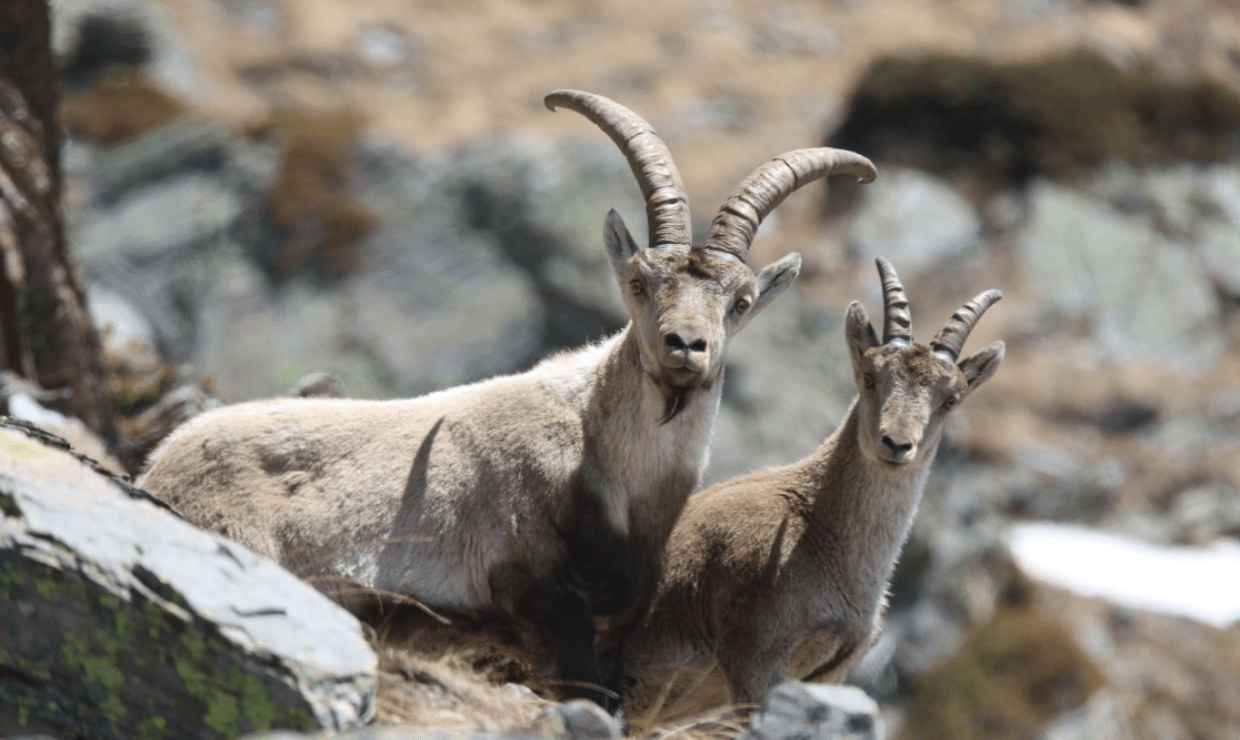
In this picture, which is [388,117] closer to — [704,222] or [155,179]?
[155,179]

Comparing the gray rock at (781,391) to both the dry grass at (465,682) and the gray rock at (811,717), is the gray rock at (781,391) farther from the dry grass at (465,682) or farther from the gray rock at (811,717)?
the gray rock at (811,717)

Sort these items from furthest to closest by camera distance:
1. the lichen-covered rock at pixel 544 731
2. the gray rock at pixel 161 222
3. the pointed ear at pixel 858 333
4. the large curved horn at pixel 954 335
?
the gray rock at pixel 161 222 < the pointed ear at pixel 858 333 < the large curved horn at pixel 954 335 < the lichen-covered rock at pixel 544 731

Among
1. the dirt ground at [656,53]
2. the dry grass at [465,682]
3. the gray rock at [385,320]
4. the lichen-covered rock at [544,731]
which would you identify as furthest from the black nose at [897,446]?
the dirt ground at [656,53]

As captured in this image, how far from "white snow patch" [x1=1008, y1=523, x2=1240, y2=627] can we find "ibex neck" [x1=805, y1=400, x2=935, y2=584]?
828 inches

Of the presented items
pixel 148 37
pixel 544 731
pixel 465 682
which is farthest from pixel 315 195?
pixel 544 731

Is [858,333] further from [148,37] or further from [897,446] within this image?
[148,37]

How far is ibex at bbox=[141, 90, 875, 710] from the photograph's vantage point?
7082mm

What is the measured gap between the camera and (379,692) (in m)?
5.61

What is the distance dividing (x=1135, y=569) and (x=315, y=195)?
23.6 metres

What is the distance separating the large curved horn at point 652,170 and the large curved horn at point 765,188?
25 centimetres

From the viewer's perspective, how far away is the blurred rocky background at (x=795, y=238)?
81.3ft

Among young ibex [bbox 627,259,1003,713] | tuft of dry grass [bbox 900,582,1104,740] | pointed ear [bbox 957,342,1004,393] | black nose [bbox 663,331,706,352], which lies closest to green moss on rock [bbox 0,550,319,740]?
black nose [bbox 663,331,706,352]

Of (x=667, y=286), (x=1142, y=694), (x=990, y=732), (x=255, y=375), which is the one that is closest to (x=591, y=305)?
(x=255, y=375)

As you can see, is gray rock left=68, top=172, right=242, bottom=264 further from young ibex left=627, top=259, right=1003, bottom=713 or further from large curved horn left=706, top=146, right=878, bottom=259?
large curved horn left=706, top=146, right=878, bottom=259
